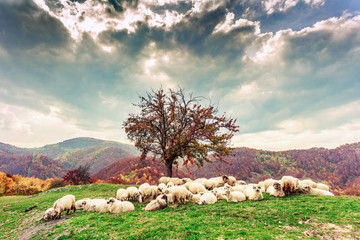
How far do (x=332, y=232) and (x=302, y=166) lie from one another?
139 meters

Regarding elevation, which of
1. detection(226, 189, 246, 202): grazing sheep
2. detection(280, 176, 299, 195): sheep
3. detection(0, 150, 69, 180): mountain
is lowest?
detection(0, 150, 69, 180): mountain

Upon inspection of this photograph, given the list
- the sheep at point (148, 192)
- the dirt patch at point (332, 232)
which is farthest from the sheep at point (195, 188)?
the dirt patch at point (332, 232)

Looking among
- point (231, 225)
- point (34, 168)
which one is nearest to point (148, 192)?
point (231, 225)

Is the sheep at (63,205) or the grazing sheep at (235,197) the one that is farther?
the grazing sheep at (235,197)

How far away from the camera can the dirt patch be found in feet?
19.3

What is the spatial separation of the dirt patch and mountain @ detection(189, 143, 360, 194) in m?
98.3

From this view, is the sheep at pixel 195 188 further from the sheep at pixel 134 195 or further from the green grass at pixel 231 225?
the sheep at pixel 134 195

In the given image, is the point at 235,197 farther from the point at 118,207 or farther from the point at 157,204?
the point at 118,207

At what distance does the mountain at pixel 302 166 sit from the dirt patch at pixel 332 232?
9826 centimetres

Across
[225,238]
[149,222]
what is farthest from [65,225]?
[225,238]

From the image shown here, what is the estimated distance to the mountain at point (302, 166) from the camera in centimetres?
9825

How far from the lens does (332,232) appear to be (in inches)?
245

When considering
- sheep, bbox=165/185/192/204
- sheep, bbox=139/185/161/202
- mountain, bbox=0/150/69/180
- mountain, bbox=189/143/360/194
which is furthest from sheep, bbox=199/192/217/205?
mountain, bbox=0/150/69/180

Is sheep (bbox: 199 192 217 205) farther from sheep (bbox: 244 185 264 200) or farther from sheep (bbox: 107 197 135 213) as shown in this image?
sheep (bbox: 107 197 135 213)
